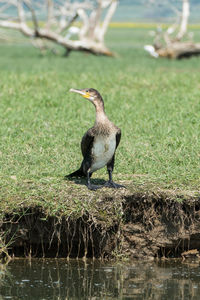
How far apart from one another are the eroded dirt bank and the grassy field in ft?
0.88

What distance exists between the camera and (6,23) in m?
27.9

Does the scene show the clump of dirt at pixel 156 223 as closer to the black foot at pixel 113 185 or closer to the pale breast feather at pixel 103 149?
the black foot at pixel 113 185

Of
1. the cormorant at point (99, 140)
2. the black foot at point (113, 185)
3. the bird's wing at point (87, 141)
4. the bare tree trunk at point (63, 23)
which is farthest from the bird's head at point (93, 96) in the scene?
the bare tree trunk at point (63, 23)

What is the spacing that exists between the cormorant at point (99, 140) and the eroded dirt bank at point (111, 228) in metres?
0.36

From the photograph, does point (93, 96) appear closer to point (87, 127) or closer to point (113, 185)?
point (113, 185)

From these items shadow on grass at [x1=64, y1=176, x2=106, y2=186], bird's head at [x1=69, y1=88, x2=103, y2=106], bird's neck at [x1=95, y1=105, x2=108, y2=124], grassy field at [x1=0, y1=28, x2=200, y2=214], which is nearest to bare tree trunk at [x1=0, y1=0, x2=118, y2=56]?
grassy field at [x1=0, y1=28, x2=200, y2=214]

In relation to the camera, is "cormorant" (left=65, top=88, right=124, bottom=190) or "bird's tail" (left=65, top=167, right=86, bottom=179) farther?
"bird's tail" (left=65, top=167, right=86, bottom=179)

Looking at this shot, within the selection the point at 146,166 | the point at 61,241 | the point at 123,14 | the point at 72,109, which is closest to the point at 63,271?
the point at 61,241

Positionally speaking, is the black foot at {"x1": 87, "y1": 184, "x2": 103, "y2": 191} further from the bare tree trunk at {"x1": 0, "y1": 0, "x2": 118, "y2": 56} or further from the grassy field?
the bare tree trunk at {"x1": 0, "y1": 0, "x2": 118, "y2": 56}

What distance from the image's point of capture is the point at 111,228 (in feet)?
22.2

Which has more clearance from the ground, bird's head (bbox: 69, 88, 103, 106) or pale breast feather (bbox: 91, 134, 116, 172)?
bird's head (bbox: 69, 88, 103, 106)

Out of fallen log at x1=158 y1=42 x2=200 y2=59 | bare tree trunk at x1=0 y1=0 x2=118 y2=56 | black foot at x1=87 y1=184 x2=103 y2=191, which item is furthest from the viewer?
bare tree trunk at x1=0 y1=0 x2=118 y2=56

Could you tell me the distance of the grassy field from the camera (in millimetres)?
7441

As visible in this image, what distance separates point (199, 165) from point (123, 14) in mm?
149934
